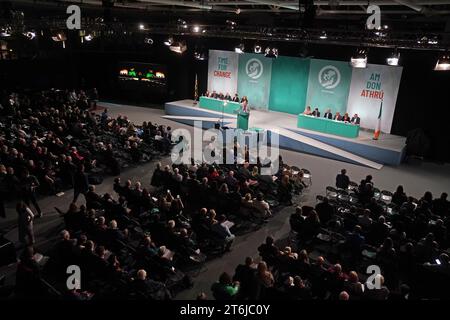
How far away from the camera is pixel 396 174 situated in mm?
12625

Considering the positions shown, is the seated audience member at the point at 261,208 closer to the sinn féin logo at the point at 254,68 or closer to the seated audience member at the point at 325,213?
the seated audience member at the point at 325,213

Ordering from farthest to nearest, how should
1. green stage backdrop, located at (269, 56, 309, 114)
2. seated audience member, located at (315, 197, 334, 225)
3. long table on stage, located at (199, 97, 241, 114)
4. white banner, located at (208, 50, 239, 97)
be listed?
white banner, located at (208, 50, 239, 97), long table on stage, located at (199, 97, 241, 114), green stage backdrop, located at (269, 56, 309, 114), seated audience member, located at (315, 197, 334, 225)

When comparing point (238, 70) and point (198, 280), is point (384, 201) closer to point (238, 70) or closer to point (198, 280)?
point (198, 280)

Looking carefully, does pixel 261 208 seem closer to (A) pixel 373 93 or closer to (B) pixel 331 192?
(B) pixel 331 192

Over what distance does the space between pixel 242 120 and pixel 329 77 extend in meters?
4.62

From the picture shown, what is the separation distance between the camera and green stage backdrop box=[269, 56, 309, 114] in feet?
58.1

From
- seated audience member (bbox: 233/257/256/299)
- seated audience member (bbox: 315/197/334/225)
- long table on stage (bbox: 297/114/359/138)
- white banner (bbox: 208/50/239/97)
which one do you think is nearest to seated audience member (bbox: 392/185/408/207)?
seated audience member (bbox: 315/197/334/225)

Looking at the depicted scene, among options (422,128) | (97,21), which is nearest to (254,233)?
(422,128)

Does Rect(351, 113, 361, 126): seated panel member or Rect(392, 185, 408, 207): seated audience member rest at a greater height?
Rect(351, 113, 361, 126): seated panel member

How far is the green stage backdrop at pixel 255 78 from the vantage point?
61.2ft

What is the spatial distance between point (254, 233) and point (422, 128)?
32.0ft

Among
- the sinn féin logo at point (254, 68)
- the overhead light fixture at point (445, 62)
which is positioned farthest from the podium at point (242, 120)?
the overhead light fixture at point (445, 62)

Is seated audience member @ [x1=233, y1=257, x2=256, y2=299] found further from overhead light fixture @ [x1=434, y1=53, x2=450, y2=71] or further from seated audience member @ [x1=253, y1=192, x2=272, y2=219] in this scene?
overhead light fixture @ [x1=434, y1=53, x2=450, y2=71]

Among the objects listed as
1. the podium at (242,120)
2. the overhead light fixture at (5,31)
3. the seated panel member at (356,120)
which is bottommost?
the podium at (242,120)
